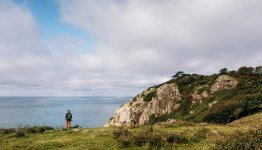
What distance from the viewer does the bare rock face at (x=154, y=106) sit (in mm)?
70062

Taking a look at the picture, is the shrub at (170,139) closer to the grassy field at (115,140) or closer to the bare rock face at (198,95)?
the grassy field at (115,140)

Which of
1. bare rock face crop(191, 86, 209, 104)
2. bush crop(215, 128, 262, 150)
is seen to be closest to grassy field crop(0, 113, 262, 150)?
bush crop(215, 128, 262, 150)

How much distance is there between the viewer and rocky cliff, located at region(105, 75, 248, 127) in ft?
215

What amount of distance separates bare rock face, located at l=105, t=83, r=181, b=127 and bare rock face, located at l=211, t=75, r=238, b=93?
8.33 m

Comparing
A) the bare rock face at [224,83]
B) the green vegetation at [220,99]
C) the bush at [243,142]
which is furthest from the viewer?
the bare rock face at [224,83]

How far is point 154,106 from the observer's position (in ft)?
234

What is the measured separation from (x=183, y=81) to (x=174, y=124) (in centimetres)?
4911

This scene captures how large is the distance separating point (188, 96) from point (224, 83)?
8042 mm

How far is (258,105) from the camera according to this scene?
153 ft

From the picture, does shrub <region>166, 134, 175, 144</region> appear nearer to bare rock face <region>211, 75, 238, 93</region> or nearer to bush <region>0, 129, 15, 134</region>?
bush <region>0, 129, 15, 134</region>

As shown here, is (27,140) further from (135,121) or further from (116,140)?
(135,121)

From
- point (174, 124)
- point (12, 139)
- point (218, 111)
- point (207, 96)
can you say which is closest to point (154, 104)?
point (207, 96)

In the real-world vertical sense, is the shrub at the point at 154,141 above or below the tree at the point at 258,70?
below

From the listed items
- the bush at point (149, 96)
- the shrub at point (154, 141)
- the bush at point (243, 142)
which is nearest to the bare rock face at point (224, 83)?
the bush at point (149, 96)
